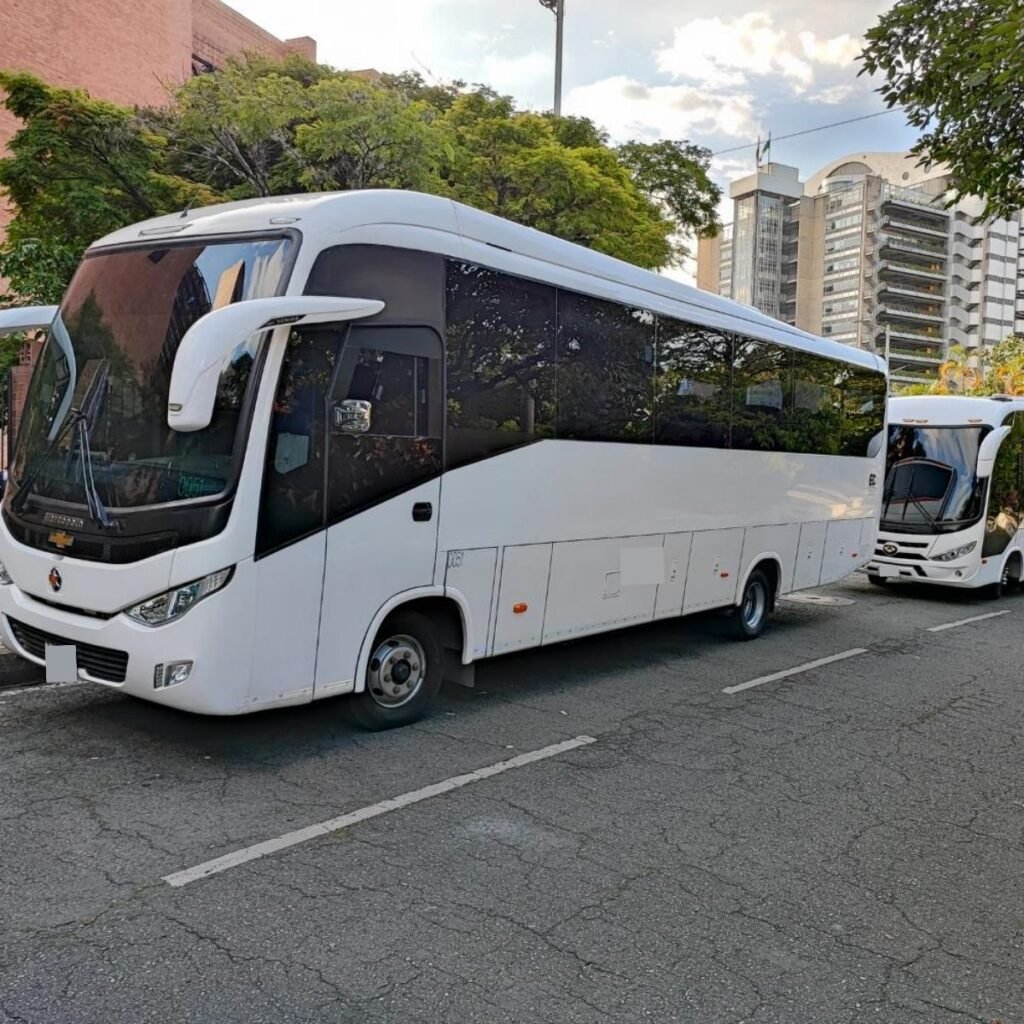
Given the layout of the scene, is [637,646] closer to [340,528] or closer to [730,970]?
[340,528]

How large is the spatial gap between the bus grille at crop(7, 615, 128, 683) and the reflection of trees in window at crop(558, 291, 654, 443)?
338 cm

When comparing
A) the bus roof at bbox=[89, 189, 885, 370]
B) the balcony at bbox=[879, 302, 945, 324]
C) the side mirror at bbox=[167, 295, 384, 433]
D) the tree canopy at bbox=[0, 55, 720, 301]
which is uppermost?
the balcony at bbox=[879, 302, 945, 324]

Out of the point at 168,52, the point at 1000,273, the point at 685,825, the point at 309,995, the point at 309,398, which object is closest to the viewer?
the point at 309,995

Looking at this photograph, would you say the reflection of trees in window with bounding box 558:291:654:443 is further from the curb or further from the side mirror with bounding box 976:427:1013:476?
the side mirror with bounding box 976:427:1013:476

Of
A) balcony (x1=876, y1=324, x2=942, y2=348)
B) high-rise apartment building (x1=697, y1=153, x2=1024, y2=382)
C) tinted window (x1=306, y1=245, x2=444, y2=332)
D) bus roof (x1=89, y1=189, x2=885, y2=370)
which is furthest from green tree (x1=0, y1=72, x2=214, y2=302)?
balcony (x1=876, y1=324, x2=942, y2=348)

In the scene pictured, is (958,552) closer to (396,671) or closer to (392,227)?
(396,671)

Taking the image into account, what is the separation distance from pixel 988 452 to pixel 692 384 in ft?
23.1

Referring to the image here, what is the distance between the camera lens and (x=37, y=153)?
14.0 meters

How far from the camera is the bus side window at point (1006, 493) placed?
44.4 feet

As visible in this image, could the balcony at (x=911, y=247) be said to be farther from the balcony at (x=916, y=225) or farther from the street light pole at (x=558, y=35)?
the street light pole at (x=558, y=35)

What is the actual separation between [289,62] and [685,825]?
60.2 feet

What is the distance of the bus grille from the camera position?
4965mm

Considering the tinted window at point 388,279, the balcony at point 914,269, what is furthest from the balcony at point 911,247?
the tinted window at point 388,279

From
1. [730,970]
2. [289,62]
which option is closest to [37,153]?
[289,62]
